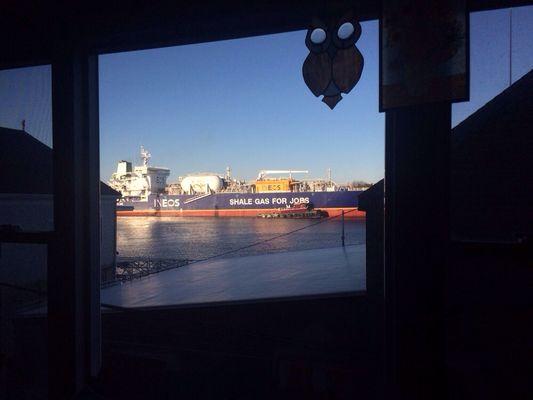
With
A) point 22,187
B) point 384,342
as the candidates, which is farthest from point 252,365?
point 22,187

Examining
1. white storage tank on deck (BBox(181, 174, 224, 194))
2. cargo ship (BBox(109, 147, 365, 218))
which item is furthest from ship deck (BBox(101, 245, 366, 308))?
white storage tank on deck (BBox(181, 174, 224, 194))

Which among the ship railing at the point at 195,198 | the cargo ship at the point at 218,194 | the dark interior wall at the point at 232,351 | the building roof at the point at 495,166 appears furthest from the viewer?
the ship railing at the point at 195,198

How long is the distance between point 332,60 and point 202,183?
37.8m

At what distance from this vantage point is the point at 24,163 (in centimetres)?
174

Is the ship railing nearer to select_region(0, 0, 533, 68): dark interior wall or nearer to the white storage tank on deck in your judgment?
the white storage tank on deck

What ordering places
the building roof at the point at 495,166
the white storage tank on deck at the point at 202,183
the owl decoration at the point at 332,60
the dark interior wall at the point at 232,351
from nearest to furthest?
the building roof at the point at 495,166 → the owl decoration at the point at 332,60 → the dark interior wall at the point at 232,351 → the white storage tank on deck at the point at 202,183

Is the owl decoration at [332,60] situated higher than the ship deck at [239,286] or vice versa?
the owl decoration at [332,60]

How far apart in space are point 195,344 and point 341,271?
5.32 ft

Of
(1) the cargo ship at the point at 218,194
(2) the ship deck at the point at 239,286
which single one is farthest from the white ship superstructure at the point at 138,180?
(2) the ship deck at the point at 239,286

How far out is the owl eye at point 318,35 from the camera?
1.18 metres

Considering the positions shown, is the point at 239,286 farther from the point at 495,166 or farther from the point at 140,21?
the point at 495,166

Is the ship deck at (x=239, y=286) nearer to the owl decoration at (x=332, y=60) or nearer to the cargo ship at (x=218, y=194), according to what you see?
the owl decoration at (x=332, y=60)

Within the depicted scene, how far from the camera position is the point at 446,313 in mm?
1053

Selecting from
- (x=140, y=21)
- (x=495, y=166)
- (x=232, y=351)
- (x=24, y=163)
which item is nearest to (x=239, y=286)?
(x=232, y=351)
